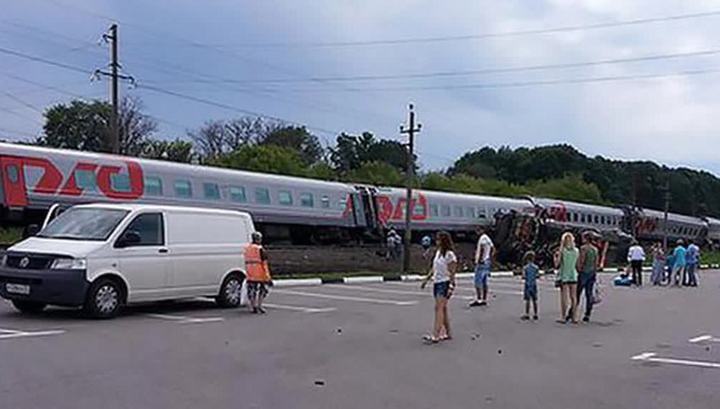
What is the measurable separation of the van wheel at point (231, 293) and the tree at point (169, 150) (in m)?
60.2

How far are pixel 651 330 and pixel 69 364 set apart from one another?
10085mm

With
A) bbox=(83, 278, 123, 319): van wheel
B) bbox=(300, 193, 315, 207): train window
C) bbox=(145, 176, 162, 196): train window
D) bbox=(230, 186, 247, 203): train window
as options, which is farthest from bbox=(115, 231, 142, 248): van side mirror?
bbox=(300, 193, 315, 207): train window

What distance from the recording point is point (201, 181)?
3666 centimetres

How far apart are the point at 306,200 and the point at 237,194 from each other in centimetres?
467

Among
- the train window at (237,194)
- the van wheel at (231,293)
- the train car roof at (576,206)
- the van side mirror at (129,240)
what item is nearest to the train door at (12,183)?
the train window at (237,194)

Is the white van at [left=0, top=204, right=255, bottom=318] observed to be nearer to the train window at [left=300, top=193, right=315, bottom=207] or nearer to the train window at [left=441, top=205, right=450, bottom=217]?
the train window at [left=300, top=193, right=315, bottom=207]

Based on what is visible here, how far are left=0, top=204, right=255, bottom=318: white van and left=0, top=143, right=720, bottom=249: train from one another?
14965mm

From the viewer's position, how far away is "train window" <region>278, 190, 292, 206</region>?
133 ft

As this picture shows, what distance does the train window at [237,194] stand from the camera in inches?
1491

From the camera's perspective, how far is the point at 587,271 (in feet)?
58.2

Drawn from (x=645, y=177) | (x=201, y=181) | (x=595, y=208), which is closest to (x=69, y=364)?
(x=201, y=181)

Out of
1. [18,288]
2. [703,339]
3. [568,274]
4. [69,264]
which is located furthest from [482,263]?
[18,288]

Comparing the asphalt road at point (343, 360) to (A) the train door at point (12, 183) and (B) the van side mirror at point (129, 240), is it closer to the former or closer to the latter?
(B) the van side mirror at point (129, 240)

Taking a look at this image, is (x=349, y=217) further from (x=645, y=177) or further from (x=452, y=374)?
(x=645, y=177)
